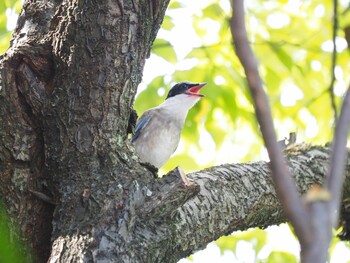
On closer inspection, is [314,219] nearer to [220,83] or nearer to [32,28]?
[32,28]

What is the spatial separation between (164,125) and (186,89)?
31 centimetres

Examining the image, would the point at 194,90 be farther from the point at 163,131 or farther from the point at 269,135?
the point at 269,135

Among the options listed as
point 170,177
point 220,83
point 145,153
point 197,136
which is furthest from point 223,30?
point 170,177

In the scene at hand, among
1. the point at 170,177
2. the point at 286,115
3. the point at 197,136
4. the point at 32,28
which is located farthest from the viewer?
the point at 286,115

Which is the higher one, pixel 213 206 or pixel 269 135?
pixel 213 206

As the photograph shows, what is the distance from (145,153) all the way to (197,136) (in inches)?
18.8

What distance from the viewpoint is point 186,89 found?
14.9 ft

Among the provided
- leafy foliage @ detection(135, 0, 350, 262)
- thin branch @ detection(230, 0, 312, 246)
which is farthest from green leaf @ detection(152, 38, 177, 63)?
thin branch @ detection(230, 0, 312, 246)

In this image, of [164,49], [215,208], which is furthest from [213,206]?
[164,49]

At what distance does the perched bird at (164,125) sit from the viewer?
4.23 metres

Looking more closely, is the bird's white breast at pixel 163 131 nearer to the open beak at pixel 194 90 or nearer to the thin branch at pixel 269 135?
the open beak at pixel 194 90

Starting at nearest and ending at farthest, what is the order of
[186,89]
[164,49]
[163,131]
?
[164,49]
[163,131]
[186,89]

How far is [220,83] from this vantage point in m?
4.45

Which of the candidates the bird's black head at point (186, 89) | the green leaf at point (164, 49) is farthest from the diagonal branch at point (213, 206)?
the bird's black head at point (186, 89)
